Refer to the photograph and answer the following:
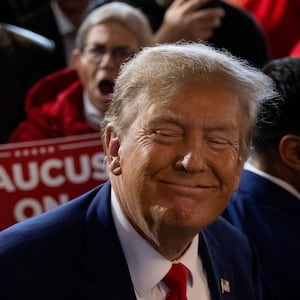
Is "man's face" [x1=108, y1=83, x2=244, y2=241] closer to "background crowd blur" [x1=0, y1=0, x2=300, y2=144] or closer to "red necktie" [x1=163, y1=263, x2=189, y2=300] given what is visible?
"red necktie" [x1=163, y1=263, x2=189, y2=300]

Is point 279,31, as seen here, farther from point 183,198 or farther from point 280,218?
point 183,198

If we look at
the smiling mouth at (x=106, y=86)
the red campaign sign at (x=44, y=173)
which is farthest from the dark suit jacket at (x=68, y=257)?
the smiling mouth at (x=106, y=86)

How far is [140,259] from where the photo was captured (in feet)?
5.54

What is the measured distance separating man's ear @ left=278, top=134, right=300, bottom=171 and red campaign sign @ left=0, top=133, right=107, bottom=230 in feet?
1.94

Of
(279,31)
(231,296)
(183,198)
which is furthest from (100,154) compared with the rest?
(279,31)

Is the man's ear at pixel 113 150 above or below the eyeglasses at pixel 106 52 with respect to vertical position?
above

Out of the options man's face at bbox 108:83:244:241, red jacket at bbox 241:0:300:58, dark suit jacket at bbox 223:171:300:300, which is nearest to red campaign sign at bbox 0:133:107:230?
dark suit jacket at bbox 223:171:300:300

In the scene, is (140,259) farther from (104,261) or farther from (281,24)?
(281,24)

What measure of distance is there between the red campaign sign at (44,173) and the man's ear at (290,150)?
23.3 inches

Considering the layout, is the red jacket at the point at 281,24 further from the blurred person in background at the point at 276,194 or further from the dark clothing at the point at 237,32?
the blurred person in background at the point at 276,194

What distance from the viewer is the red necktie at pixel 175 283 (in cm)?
168

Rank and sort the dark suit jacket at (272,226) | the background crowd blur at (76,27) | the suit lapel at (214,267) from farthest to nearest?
the background crowd blur at (76,27), the dark suit jacket at (272,226), the suit lapel at (214,267)

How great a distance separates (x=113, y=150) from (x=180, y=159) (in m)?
0.19

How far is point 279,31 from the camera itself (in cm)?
391
